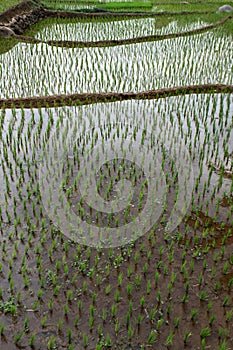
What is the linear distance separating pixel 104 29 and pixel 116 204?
23.5ft

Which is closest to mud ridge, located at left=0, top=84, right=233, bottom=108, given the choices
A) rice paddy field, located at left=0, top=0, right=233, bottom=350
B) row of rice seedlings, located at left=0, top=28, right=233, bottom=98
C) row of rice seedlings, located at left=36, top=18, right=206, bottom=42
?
rice paddy field, located at left=0, top=0, right=233, bottom=350

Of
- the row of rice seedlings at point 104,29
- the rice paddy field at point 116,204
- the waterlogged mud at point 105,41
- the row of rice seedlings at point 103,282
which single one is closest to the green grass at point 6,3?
the row of rice seedlings at point 104,29

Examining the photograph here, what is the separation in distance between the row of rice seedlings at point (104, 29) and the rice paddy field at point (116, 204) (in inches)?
90.8

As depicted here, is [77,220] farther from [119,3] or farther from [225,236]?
[119,3]

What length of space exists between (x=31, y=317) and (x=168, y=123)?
9.92 ft

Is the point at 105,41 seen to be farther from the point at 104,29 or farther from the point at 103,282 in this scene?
the point at 103,282

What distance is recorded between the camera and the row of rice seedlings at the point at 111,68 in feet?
19.4

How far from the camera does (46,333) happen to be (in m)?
2.37

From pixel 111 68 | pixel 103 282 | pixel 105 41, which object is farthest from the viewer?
pixel 105 41

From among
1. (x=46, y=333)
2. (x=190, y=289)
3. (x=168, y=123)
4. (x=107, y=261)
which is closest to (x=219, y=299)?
(x=190, y=289)

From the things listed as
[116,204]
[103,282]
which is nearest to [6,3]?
[116,204]

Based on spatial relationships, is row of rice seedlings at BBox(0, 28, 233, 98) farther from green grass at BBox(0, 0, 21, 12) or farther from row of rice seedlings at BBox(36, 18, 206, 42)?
green grass at BBox(0, 0, 21, 12)

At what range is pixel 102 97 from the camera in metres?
5.49

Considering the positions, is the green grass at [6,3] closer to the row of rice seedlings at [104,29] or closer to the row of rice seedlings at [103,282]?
the row of rice seedlings at [104,29]
